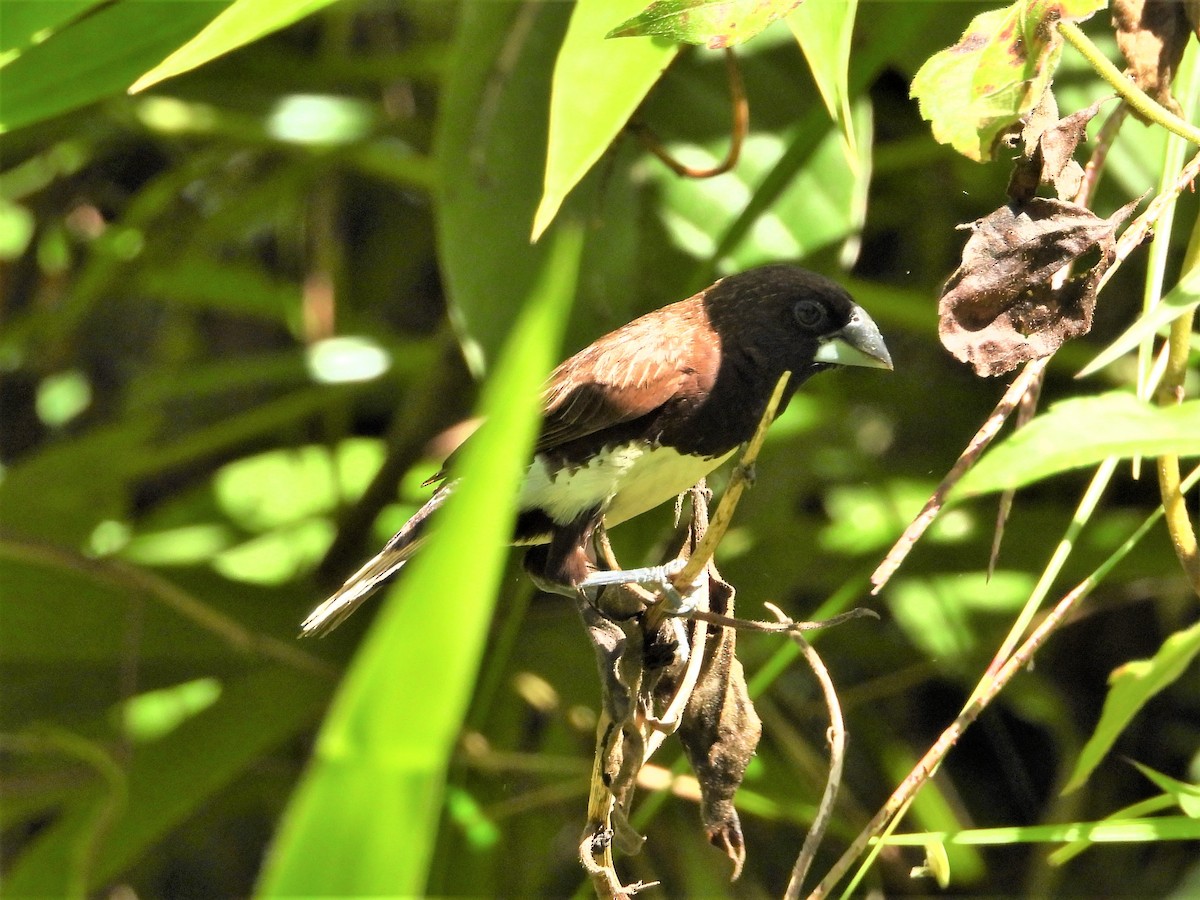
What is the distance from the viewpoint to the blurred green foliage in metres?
1.87

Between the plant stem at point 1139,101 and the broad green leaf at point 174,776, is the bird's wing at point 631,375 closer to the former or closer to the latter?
the plant stem at point 1139,101

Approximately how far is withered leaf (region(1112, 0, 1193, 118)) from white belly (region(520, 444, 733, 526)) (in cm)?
55

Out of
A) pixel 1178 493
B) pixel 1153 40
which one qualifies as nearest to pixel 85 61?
pixel 1153 40

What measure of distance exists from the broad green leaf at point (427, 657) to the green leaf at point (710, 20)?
0.50 metres

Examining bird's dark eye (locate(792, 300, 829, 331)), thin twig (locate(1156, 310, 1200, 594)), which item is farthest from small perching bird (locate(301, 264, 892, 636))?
thin twig (locate(1156, 310, 1200, 594))

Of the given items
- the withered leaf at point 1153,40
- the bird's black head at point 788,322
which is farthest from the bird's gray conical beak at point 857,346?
the withered leaf at point 1153,40

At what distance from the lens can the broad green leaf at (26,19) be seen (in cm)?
Answer: 138

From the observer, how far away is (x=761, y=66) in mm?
2084

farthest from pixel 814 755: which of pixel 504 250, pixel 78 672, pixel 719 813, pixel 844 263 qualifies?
pixel 78 672

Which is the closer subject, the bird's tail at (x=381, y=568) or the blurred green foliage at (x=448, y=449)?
the bird's tail at (x=381, y=568)

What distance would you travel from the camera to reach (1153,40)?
119 centimetres

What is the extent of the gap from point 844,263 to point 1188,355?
73cm

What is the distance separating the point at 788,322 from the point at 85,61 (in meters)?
0.88

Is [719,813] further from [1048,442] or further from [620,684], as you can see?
[1048,442]
